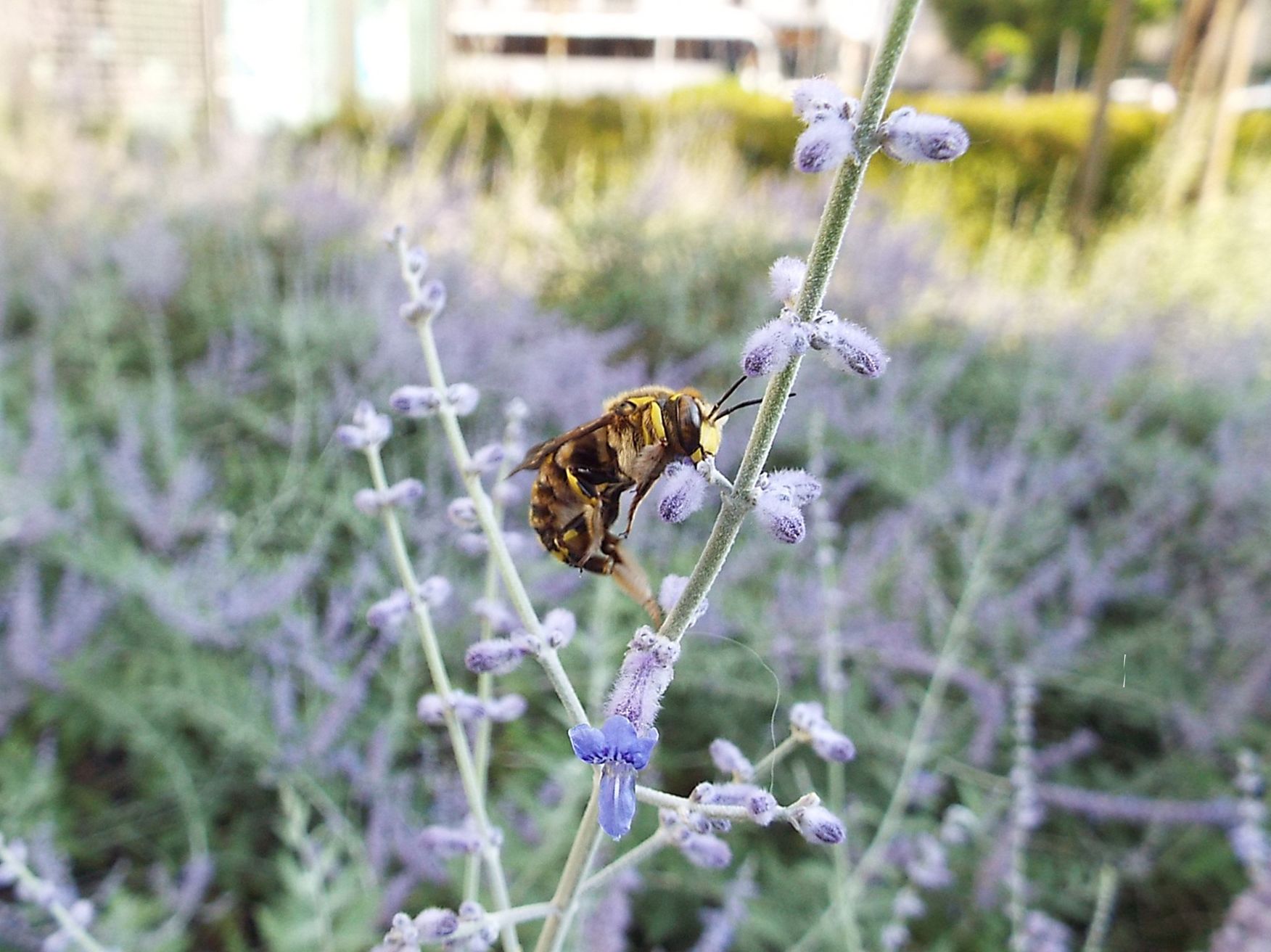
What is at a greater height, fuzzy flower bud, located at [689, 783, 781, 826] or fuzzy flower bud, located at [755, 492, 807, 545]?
fuzzy flower bud, located at [755, 492, 807, 545]

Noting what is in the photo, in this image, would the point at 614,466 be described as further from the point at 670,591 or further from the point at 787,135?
the point at 787,135

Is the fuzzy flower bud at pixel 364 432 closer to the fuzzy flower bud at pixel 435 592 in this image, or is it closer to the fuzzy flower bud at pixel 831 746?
the fuzzy flower bud at pixel 435 592

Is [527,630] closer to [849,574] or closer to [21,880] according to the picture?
[21,880]

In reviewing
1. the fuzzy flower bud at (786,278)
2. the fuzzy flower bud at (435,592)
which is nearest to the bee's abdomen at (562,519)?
the fuzzy flower bud at (435,592)

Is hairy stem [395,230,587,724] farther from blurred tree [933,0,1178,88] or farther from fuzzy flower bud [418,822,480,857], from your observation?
blurred tree [933,0,1178,88]

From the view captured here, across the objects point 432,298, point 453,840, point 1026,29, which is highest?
point 1026,29

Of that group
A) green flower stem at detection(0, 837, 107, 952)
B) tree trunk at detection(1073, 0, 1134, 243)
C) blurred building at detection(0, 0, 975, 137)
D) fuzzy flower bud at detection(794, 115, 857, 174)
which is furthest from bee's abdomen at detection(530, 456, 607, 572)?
tree trunk at detection(1073, 0, 1134, 243)

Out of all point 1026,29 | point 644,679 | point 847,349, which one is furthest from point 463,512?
point 1026,29
